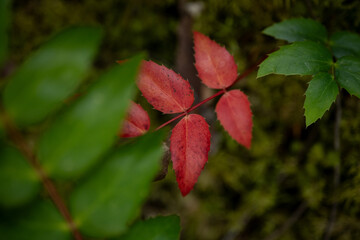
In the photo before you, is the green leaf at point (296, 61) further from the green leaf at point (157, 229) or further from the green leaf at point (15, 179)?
the green leaf at point (15, 179)

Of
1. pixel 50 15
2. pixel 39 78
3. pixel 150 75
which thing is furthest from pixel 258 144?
pixel 50 15

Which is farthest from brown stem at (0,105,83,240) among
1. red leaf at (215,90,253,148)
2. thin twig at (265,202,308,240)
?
thin twig at (265,202,308,240)

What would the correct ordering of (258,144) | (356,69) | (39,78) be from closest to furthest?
(39,78), (356,69), (258,144)

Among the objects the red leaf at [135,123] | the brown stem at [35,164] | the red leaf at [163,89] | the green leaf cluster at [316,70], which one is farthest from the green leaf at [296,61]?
the brown stem at [35,164]

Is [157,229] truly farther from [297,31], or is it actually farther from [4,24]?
[297,31]

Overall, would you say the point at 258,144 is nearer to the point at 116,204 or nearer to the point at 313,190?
the point at 313,190

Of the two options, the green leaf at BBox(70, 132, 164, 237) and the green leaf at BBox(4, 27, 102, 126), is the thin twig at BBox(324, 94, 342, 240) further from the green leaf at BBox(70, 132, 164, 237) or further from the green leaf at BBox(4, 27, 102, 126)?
the green leaf at BBox(4, 27, 102, 126)

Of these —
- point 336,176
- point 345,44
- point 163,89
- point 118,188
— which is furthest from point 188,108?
point 336,176
